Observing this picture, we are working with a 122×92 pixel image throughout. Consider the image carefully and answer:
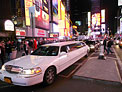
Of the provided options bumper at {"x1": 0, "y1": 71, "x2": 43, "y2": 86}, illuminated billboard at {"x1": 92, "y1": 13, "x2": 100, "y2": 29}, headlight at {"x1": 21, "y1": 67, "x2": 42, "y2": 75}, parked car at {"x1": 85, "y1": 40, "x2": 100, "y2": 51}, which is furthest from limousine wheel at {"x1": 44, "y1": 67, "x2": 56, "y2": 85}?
illuminated billboard at {"x1": 92, "y1": 13, "x2": 100, "y2": 29}

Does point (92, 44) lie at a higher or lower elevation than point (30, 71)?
higher

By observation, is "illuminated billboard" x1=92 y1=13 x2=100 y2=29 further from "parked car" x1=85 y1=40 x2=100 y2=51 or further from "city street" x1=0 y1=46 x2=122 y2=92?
"city street" x1=0 y1=46 x2=122 y2=92

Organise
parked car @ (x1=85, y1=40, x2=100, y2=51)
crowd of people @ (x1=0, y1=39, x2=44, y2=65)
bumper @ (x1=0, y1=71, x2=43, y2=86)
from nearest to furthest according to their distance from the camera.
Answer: bumper @ (x1=0, y1=71, x2=43, y2=86), crowd of people @ (x1=0, y1=39, x2=44, y2=65), parked car @ (x1=85, y1=40, x2=100, y2=51)

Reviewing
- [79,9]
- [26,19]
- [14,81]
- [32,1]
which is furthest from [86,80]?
[79,9]

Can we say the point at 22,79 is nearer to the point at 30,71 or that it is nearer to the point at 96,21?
the point at 30,71

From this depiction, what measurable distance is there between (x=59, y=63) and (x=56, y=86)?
1.02m

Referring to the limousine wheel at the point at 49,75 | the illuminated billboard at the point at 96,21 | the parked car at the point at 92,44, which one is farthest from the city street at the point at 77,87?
the illuminated billboard at the point at 96,21

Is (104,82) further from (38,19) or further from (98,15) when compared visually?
(98,15)

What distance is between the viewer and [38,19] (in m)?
22.5

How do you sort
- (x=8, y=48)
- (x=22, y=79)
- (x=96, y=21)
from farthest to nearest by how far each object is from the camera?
(x=96, y=21) → (x=8, y=48) → (x=22, y=79)

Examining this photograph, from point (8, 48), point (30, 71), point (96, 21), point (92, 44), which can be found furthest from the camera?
point (96, 21)

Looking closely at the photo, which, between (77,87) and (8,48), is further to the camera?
(8,48)

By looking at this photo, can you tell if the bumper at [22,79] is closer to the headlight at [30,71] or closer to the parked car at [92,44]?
the headlight at [30,71]

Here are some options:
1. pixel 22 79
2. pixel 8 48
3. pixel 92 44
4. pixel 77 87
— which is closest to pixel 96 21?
pixel 92 44
